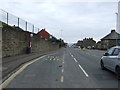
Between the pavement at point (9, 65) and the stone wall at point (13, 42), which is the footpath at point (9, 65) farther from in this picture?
the stone wall at point (13, 42)

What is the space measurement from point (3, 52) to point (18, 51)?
6.14 meters

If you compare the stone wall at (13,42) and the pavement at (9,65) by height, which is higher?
the stone wall at (13,42)

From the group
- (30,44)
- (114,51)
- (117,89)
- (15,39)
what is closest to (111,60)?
(114,51)

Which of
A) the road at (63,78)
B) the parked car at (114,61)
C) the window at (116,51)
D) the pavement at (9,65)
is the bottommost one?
the road at (63,78)

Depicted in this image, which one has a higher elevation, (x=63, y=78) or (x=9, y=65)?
(x=9, y=65)

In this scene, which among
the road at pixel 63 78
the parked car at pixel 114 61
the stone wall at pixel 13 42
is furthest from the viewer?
the stone wall at pixel 13 42

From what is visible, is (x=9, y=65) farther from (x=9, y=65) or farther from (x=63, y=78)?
(x=63, y=78)

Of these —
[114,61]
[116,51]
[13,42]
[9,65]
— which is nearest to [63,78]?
[114,61]

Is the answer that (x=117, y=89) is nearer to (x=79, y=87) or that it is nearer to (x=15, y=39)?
(x=79, y=87)

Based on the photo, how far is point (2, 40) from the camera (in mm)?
18969

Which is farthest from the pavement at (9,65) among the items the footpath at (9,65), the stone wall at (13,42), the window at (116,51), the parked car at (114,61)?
the window at (116,51)

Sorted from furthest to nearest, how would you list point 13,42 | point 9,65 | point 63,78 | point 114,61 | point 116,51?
point 13,42
point 9,65
point 116,51
point 114,61
point 63,78

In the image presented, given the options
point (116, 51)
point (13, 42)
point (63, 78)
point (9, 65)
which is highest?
point (13, 42)

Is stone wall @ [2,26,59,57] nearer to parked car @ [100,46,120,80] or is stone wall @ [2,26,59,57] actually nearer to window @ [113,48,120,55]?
parked car @ [100,46,120,80]
